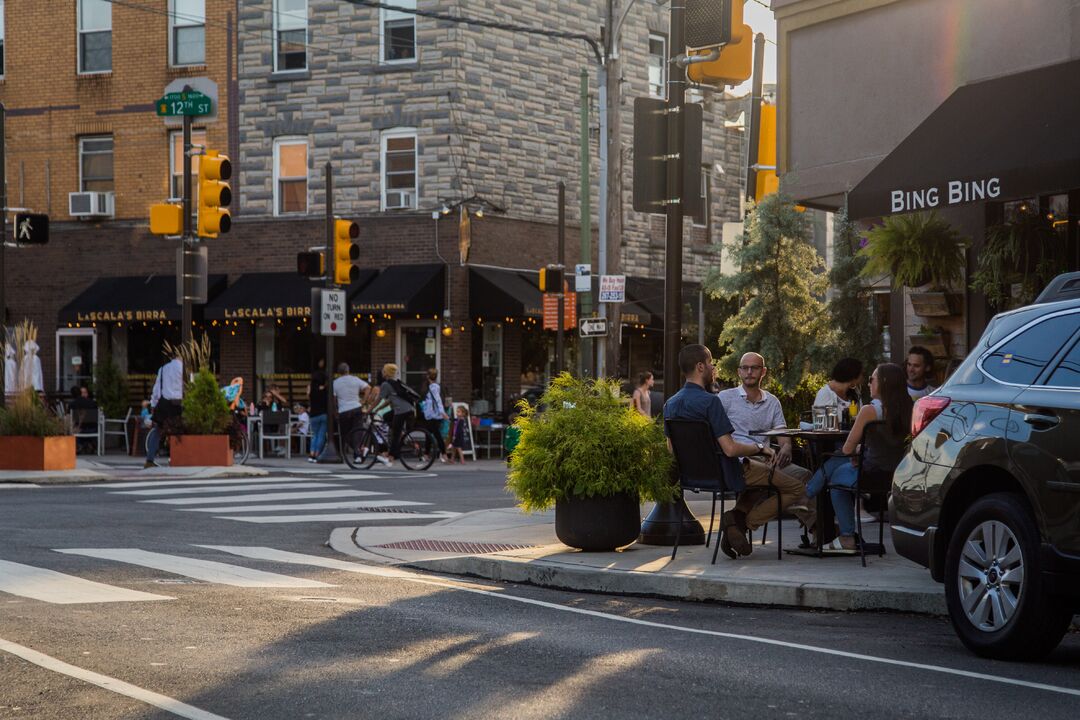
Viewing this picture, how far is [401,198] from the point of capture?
99.8ft

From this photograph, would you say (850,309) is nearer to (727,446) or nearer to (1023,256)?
(1023,256)

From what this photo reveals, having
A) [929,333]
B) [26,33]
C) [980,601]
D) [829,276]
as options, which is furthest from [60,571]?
[26,33]

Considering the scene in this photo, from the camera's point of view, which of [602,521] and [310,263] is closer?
[602,521]

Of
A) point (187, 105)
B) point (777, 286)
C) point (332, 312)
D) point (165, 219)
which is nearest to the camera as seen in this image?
point (165, 219)

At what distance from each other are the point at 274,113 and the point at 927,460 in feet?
82.2

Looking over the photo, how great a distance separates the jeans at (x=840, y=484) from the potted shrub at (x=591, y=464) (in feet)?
3.57

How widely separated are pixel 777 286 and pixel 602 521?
18168 mm

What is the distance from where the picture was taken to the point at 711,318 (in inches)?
1431

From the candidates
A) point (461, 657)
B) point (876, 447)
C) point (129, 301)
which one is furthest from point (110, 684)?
point (129, 301)

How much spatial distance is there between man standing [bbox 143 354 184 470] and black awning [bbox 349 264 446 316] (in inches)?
260

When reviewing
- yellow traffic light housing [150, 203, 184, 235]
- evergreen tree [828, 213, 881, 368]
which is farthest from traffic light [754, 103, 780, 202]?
yellow traffic light housing [150, 203, 184, 235]

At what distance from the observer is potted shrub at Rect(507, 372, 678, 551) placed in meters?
11.3

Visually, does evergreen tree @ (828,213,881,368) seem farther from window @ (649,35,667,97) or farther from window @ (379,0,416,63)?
window @ (649,35,667,97)

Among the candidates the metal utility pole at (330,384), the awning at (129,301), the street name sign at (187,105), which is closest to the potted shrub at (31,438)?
the street name sign at (187,105)
